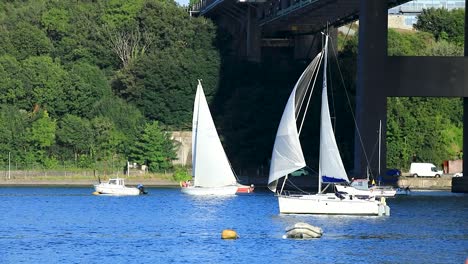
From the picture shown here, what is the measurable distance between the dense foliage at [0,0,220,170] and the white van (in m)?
17.3

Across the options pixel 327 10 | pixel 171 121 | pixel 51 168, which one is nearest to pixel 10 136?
pixel 51 168

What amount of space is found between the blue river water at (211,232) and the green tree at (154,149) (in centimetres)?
1939

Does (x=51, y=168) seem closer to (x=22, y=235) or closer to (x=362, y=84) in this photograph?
(x=362, y=84)

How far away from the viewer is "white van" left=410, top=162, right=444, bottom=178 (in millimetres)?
116319

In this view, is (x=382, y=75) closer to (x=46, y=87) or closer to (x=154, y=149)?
(x=154, y=149)

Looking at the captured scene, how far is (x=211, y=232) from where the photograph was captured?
69750mm

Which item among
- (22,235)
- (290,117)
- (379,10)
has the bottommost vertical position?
(22,235)

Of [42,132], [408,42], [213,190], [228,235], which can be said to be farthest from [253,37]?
[228,235]

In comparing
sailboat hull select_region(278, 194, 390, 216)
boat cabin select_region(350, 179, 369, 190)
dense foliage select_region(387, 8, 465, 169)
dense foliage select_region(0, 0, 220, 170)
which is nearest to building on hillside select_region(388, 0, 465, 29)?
dense foliage select_region(387, 8, 465, 169)

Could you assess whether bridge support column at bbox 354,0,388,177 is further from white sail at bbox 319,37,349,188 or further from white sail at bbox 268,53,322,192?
white sail at bbox 268,53,322,192

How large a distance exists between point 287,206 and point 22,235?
45.3 feet

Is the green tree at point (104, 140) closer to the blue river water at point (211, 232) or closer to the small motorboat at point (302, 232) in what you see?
the blue river water at point (211, 232)

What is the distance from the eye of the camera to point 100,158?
121250mm

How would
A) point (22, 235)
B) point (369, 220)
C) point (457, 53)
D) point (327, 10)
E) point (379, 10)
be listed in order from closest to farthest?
point (22, 235), point (369, 220), point (379, 10), point (327, 10), point (457, 53)
